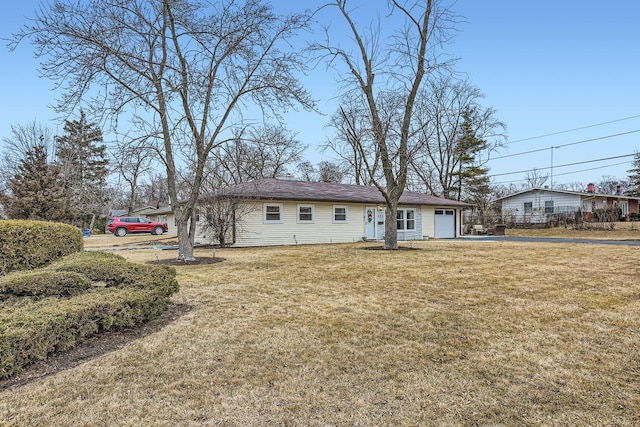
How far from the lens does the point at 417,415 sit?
2.27m

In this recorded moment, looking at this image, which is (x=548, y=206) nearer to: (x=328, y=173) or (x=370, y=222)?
(x=370, y=222)

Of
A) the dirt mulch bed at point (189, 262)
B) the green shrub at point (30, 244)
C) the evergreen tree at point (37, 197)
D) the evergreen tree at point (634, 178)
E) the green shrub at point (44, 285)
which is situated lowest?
the dirt mulch bed at point (189, 262)

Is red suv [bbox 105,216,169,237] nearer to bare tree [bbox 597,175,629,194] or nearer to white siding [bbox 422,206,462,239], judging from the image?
white siding [bbox 422,206,462,239]

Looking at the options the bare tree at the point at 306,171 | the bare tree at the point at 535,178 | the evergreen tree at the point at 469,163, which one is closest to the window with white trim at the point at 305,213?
the evergreen tree at the point at 469,163

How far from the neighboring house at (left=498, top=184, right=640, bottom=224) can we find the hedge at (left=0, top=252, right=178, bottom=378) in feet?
92.2

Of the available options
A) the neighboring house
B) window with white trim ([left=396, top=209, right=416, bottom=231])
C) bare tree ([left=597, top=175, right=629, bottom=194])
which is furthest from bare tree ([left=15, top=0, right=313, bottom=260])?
bare tree ([left=597, top=175, right=629, bottom=194])

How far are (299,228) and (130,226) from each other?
53.3 feet

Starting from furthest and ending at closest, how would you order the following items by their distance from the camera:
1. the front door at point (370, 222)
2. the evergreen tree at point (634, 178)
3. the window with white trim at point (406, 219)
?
the evergreen tree at point (634, 178) < the window with white trim at point (406, 219) < the front door at point (370, 222)

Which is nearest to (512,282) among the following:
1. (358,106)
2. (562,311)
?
(562,311)

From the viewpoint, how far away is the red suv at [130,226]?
2553 centimetres

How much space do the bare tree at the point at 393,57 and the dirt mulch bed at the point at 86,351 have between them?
394 inches

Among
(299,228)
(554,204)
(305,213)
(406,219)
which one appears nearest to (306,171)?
(406,219)

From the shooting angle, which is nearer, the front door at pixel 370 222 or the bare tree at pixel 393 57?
the bare tree at pixel 393 57

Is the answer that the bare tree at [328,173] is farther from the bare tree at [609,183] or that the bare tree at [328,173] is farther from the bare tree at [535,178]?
the bare tree at [609,183]
